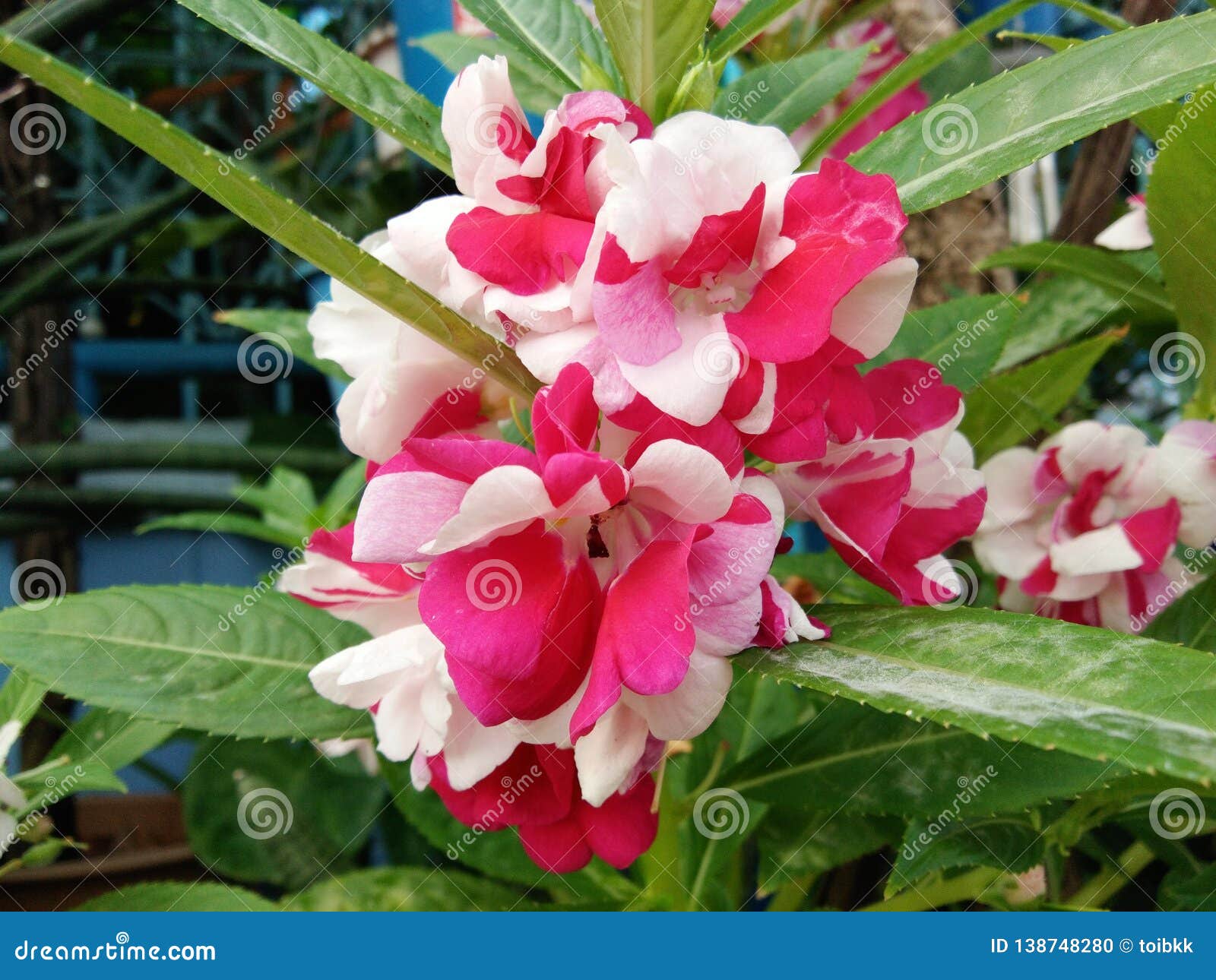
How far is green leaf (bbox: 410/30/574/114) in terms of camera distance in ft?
2.29

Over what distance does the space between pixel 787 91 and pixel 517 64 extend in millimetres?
200

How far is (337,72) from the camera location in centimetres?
58

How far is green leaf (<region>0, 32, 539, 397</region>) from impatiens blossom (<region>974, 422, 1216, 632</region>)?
473 millimetres

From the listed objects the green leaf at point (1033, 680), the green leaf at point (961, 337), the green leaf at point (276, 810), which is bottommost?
the green leaf at point (276, 810)

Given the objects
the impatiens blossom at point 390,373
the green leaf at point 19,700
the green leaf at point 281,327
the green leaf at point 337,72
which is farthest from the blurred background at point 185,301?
the impatiens blossom at point 390,373

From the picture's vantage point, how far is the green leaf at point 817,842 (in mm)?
780

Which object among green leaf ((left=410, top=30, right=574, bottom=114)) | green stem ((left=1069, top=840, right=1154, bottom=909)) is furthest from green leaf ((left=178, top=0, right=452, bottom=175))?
green stem ((left=1069, top=840, right=1154, bottom=909))

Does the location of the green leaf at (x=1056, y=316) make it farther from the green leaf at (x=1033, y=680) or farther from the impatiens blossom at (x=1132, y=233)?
the green leaf at (x=1033, y=680)

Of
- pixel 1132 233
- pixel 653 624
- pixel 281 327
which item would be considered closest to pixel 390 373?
pixel 653 624

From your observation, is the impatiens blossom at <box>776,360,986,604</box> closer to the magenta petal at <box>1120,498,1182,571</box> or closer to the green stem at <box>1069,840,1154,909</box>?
the magenta petal at <box>1120,498,1182,571</box>

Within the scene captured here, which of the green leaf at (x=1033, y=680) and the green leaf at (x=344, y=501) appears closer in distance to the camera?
the green leaf at (x=1033, y=680)

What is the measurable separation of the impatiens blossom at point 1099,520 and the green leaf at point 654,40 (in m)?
0.42

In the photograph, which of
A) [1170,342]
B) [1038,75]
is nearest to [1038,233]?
[1170,342]

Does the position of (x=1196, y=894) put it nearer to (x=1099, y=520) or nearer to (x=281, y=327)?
(x=1099, y=520)
